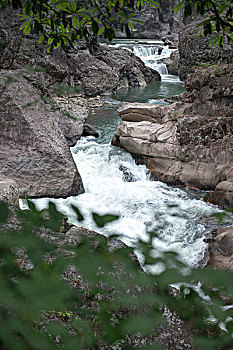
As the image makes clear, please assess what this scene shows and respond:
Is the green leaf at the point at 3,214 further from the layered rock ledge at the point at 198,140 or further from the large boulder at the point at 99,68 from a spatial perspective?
the large boulder at the point at 99,68

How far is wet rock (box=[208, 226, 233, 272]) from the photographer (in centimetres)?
502

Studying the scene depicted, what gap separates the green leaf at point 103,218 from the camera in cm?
129

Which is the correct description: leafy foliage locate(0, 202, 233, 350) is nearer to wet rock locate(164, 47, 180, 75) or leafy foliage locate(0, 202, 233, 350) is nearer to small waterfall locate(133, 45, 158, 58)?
wet rock locate(164, 47, 180, 75)

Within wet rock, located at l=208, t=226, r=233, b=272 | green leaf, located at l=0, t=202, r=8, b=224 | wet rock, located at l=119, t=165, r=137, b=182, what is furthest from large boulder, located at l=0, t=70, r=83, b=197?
green leaf, located at l=0, t=202, r=8, b=224

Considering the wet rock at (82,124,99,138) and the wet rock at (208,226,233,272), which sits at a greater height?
the wet rock at (208,226,233,272)

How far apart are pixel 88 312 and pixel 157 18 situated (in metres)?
44.6

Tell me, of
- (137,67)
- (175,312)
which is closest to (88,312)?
(175,312)

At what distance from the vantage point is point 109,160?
913cm

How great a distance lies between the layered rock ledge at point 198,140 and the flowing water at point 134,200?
1.10ft

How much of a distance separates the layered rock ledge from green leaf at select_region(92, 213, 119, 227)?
6.03m

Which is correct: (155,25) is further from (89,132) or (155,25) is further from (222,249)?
(222,249)

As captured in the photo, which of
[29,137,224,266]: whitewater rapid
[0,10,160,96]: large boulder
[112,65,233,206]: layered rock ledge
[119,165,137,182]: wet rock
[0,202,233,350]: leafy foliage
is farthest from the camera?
[0,10,160,96]: large boulder

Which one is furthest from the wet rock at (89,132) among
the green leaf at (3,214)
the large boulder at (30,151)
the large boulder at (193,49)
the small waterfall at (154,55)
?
the small waterfall at (154,55)

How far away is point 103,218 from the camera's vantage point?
130 centimetres
